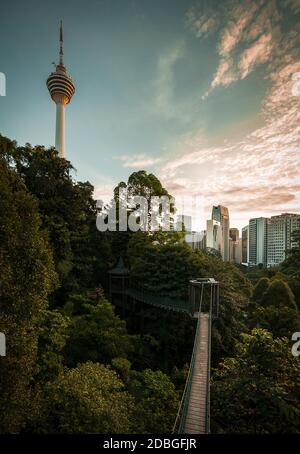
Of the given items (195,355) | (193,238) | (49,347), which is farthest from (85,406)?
(193,238)

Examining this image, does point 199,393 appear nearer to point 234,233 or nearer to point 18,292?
point 18,292

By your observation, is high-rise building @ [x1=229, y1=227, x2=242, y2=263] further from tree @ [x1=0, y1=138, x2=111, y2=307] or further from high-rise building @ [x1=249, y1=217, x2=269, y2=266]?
tree @ [x1=0, y1=138, x2=111, y2=307]

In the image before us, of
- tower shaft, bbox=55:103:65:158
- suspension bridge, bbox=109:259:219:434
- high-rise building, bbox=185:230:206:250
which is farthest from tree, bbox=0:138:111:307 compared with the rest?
tower shaft, bbox=55:103:65:158

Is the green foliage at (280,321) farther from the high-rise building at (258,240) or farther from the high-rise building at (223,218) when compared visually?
the high-rise building at (223,218)

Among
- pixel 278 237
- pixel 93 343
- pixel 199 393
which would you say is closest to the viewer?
pixel 199 393

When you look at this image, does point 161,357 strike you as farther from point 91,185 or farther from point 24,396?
point 91,185

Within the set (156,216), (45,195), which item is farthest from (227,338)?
(45,195)

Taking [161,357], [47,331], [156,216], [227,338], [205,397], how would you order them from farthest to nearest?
[156,216], [161,357], [227,338], [47,331], [205,397]
